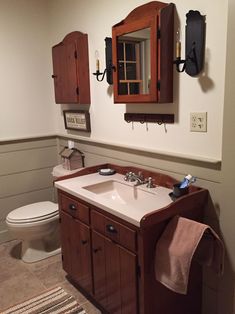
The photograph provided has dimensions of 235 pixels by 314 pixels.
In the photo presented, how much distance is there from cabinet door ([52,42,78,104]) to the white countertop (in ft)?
2.53

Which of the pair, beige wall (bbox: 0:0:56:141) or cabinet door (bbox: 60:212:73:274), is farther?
beige wall (bbox: 0:0:56:141)

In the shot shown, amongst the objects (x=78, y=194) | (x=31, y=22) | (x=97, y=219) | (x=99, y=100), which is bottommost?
(x=97, y=219)

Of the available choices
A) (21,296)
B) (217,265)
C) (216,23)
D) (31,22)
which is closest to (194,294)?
(217,265)

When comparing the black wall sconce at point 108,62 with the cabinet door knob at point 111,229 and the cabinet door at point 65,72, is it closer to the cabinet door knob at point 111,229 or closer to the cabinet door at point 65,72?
the cabinet door at point 65,72

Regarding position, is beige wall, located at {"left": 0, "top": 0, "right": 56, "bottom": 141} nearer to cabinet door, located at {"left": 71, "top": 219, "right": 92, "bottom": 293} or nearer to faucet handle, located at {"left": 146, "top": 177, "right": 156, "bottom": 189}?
cabinet door, located at {"left": 71, "top": 219, "right": 92, "bottom": 293}

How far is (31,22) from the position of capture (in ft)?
8.96

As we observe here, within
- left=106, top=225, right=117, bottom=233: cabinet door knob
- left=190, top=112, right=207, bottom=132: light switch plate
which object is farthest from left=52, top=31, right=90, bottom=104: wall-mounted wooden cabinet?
left=106, top=225, right=117, bottom=233: cabinet door knob

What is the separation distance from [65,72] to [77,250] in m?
1.48

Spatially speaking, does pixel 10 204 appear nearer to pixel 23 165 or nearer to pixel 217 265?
pixel 23 165

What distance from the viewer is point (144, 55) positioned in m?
1.77

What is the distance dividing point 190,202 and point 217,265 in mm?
330

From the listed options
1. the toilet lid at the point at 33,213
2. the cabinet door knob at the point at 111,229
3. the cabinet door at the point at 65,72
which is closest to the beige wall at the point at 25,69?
the cabinet door at the point at 65,72

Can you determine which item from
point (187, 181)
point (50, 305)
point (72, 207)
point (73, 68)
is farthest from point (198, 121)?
point (50, 305)

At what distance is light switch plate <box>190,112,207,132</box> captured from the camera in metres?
1.60
